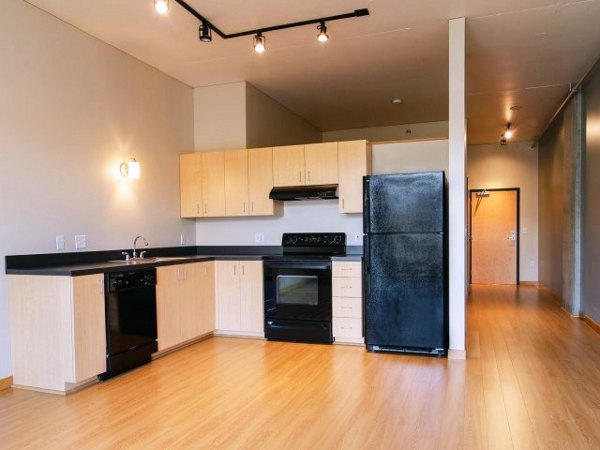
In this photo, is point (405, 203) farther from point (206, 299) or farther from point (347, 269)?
point (206, 299)

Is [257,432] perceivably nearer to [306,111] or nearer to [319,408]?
[319,408]

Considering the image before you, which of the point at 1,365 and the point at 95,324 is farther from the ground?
the point at 95,324

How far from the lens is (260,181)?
15.9 feet

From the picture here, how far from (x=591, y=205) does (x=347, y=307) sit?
10.6 ft

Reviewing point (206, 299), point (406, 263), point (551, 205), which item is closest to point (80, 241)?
point (206, 299)

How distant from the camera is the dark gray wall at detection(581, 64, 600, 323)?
4727 mm

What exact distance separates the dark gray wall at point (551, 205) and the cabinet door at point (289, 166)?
13.3ft

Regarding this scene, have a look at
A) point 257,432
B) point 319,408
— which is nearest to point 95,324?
point 257,432

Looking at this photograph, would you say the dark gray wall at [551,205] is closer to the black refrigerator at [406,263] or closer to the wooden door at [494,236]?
the wooden door at [494,236]

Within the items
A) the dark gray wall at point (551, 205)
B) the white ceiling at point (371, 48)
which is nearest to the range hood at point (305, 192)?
the white ceiling at point (371, 48)

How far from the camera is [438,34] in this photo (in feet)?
13.0

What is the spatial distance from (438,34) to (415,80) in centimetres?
126

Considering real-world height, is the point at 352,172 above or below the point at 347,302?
above

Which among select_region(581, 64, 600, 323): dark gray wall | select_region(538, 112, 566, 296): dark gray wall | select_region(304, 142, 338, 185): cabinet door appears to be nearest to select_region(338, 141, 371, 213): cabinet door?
select_region(304, 142, 338, 185): cabinet door
